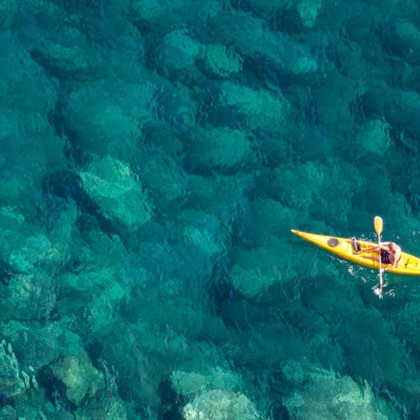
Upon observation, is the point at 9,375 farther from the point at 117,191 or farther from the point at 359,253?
the point at 359,253

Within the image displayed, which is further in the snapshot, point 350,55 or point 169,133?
point 350,55

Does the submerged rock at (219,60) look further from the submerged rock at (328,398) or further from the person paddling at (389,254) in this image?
the submerged rock at (328,398)

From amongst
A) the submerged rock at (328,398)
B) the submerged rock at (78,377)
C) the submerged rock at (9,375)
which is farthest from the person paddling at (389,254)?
the submerged rock at (9,375)

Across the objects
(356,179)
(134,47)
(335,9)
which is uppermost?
(335,9)

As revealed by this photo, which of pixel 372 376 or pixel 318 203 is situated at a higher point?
pixel 318 203

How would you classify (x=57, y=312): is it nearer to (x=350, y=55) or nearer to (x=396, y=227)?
(x=396, y=227)

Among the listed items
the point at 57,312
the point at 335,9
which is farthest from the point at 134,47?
the point at 57,312
